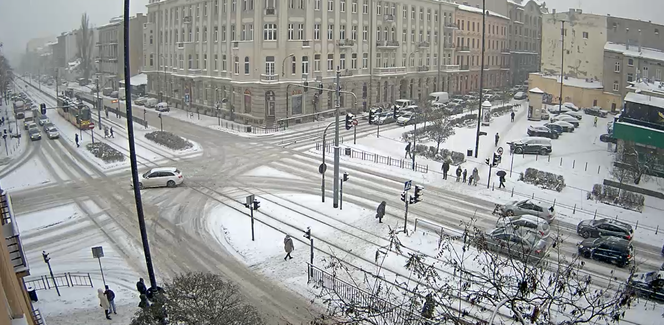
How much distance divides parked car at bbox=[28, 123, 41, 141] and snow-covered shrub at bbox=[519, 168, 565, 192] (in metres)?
21.7

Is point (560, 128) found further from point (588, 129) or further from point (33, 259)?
point (33, 259)

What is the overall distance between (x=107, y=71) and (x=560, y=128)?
2676 centimetres

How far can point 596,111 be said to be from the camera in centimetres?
3925

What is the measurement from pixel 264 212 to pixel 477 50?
4540 centimetres

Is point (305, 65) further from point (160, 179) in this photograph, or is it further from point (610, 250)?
point (610, 250)

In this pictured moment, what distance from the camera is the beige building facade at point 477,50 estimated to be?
54.7m

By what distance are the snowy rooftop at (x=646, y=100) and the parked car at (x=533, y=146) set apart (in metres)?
4.43

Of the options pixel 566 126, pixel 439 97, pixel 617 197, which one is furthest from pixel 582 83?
pixel 617 197

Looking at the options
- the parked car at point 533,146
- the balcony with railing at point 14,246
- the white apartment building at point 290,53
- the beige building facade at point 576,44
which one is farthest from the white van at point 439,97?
the balcony with railing at point 14,246

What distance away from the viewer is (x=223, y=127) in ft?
119

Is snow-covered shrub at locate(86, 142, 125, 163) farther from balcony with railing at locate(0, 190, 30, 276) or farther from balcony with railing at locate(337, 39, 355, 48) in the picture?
balcony with railing at locate(337, 39, 355, 48)

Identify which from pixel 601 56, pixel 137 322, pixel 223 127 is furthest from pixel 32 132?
pixel 601 56

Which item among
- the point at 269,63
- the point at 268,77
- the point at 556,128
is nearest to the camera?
the point at 556,128

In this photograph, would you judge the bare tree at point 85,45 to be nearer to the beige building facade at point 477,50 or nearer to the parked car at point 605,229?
the parked car at point 605,229
